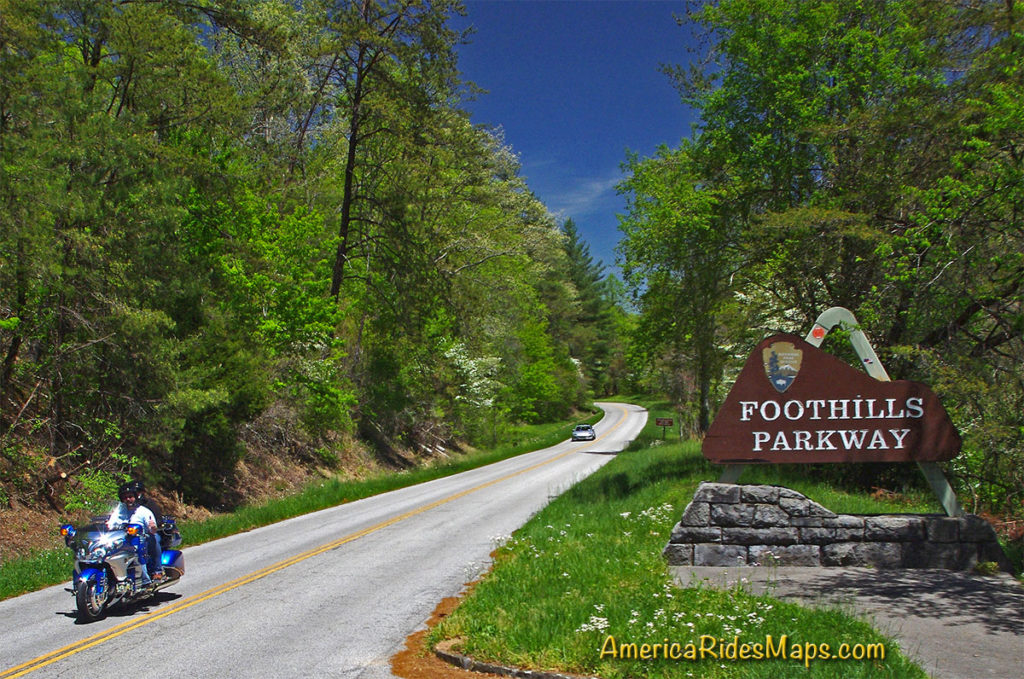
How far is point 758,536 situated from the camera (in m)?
10.1

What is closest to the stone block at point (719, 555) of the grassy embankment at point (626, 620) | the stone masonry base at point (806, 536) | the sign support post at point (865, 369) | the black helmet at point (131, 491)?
the stone masonry base at point (806, 536)

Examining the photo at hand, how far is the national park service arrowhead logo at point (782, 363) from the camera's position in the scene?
1059 cm

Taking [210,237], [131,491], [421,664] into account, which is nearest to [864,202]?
[421,664]

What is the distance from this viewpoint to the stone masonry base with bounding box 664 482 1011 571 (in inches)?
378

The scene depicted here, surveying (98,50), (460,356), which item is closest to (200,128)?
(98,50)

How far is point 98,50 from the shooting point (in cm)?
1741

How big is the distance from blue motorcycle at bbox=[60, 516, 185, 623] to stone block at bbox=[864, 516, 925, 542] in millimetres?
8939

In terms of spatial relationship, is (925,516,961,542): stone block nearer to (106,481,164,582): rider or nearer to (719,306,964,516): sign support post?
(719,306,964,516): sign support post

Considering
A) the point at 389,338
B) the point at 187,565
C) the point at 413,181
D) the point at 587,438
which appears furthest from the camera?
the point at 587,438

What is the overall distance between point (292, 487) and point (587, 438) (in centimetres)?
3530

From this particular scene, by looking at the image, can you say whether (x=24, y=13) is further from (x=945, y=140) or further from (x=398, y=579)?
(x=945, y=140)

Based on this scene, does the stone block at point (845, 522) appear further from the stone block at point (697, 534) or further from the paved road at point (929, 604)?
the stone block at point (697, 534)

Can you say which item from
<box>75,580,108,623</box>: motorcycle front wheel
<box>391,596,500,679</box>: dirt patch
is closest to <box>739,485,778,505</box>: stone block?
<box>391,596,500,679</box>: dirt patch

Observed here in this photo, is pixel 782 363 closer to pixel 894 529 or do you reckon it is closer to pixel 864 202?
pixel 894 529
